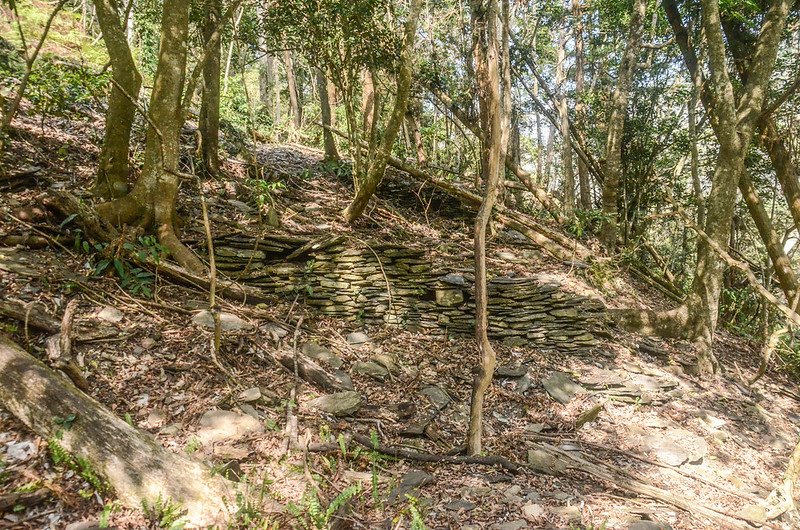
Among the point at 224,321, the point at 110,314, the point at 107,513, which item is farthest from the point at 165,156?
the point at 107,513

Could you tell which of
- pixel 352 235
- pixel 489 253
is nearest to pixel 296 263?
pixel 352 235

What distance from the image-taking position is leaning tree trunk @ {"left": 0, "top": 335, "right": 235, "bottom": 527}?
2680 mm

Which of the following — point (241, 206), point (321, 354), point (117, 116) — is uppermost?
point (117, 116)

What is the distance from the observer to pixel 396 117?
6.54 metres

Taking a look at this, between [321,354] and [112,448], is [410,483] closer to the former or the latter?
[321,354]

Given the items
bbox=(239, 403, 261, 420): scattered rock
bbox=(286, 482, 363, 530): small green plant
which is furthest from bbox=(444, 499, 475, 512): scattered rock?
bbox=(239, 403, 261, 420): scattered rock

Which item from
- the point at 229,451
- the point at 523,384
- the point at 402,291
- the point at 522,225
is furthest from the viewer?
the point at 522,225

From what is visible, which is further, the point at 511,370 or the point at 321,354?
the point at 511,370

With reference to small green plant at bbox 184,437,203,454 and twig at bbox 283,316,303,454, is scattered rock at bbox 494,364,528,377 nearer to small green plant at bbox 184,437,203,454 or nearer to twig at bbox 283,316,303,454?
twig at bbox 283,316,303,454

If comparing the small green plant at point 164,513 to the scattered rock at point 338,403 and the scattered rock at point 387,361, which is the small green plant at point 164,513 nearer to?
the scattered rock at point 338,403

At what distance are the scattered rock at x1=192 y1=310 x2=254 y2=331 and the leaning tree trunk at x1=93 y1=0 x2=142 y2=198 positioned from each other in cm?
179

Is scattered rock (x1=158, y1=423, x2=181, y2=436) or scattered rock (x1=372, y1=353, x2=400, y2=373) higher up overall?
scattered rock (x1=372, y1=353, x2=400, y2=373)

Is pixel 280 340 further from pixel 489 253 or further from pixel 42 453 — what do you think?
pixel 489 253

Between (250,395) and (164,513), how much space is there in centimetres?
134
